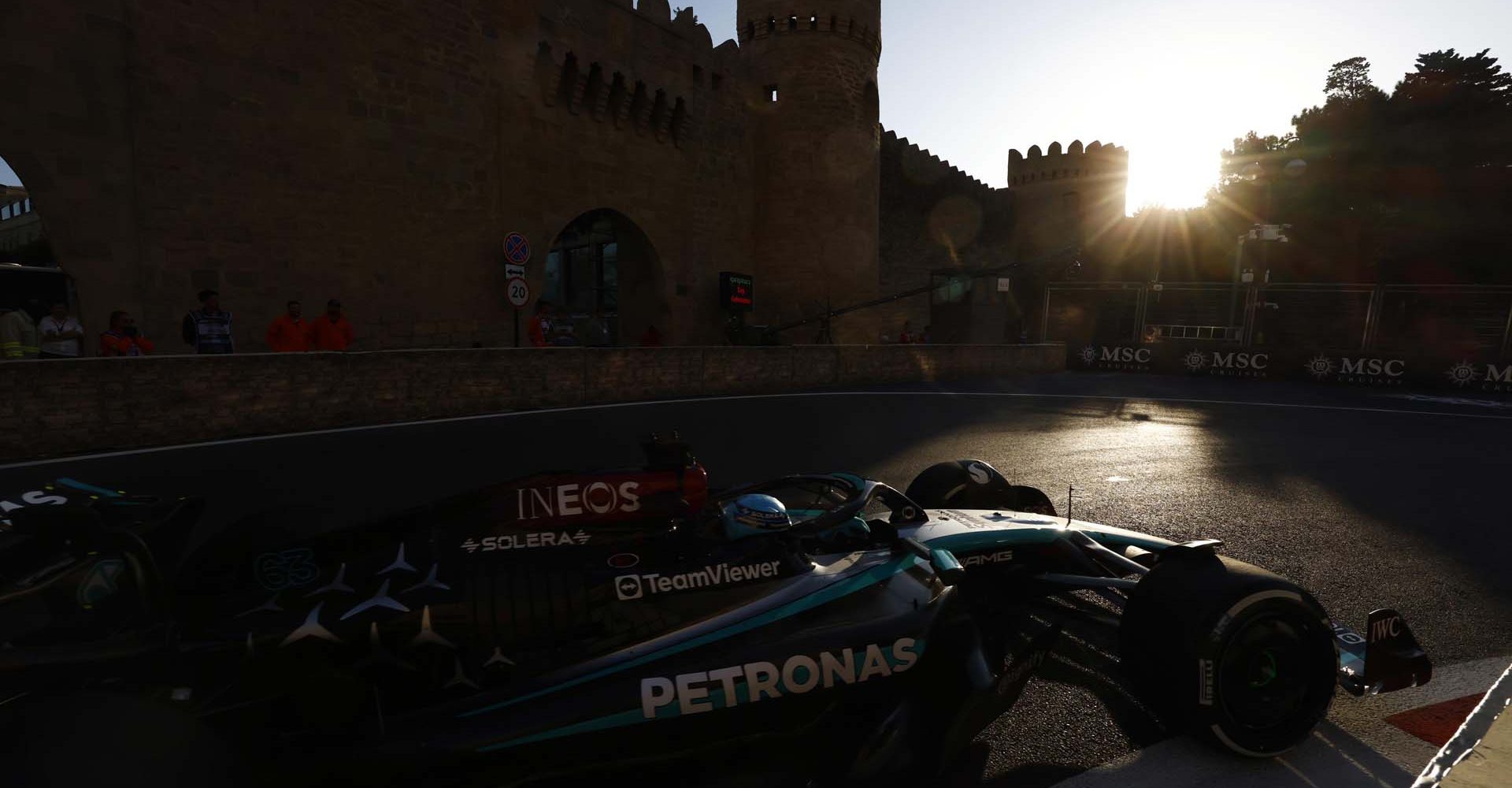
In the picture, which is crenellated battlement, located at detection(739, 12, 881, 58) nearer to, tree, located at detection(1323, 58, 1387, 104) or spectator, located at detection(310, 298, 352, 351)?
spectator, located at detection(310, 298, 352, 351)

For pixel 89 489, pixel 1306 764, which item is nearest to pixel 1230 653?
pixel 1306 764

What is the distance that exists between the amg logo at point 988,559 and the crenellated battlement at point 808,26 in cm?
2374

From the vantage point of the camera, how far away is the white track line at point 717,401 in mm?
7074

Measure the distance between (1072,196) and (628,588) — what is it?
1992 inches

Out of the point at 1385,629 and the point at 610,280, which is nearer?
the point at 1385,629

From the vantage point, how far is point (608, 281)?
24844 mm

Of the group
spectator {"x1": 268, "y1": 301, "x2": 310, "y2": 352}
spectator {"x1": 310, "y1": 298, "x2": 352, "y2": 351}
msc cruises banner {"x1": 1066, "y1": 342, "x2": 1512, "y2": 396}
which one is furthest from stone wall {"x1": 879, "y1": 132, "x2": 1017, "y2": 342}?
spectator {"x1": 268, "y1": 301, "x2": 310, "y2": 352}

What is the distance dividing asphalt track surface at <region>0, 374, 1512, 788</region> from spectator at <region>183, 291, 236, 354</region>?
11.7ft

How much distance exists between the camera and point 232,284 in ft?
41.7

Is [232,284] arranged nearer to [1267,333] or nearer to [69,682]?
[69,682]

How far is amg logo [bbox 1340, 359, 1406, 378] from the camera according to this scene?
17.4 meters

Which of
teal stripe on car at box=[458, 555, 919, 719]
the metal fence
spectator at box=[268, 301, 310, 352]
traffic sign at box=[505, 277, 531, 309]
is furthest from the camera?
the metal fence

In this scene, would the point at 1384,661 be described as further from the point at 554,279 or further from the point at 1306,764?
the point at 554,279

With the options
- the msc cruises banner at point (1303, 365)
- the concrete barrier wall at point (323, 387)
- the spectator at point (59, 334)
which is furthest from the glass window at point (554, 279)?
the msc cruises banner at point (1303, 365)
